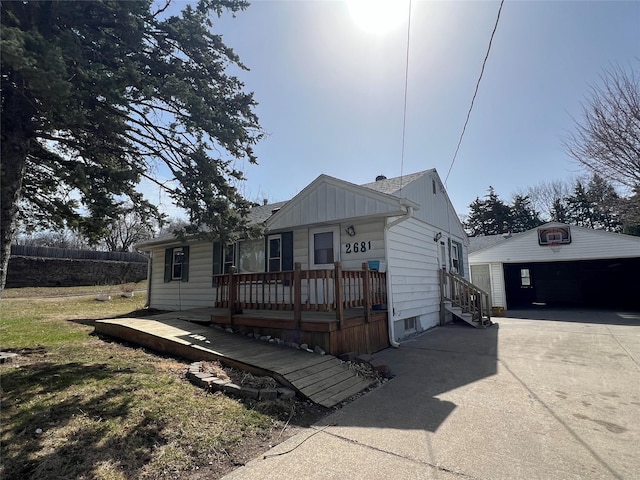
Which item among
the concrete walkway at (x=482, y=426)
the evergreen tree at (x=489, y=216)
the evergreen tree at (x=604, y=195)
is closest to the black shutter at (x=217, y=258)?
the concrete walkway at (x=482, y=426)

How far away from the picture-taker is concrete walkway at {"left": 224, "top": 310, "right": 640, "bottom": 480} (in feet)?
8.73

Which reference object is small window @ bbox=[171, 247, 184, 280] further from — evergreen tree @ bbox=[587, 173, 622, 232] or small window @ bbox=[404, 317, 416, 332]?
evergreen tree @ bbox=[587, 173, 622, 232]

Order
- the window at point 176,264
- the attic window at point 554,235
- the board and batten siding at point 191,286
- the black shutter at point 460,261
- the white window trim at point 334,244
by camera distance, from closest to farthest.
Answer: the white window trim at point 334,244 < the board and batten siding at point 191,286 < the window at point 176,264 < the black shutter at point 460,261 < the attic window at point 554,235

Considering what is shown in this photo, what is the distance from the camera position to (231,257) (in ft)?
33.2

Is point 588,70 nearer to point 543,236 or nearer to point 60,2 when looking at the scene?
point 543,236

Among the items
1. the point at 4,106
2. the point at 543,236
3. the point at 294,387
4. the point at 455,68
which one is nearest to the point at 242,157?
the point at 4,106

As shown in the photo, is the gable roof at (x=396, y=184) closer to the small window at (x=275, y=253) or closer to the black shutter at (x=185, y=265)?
the small window at (x=275, y=253)

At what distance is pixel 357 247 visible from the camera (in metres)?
7.96

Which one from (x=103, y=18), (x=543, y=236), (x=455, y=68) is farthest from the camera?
(x=543, y=236)

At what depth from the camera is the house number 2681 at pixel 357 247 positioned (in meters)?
7.82

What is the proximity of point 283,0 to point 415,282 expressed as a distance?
24.8 ft

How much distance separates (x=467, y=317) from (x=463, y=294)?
0.88m

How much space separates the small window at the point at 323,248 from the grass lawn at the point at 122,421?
4.20m

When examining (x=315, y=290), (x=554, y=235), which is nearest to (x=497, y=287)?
(x=554, y=235)
